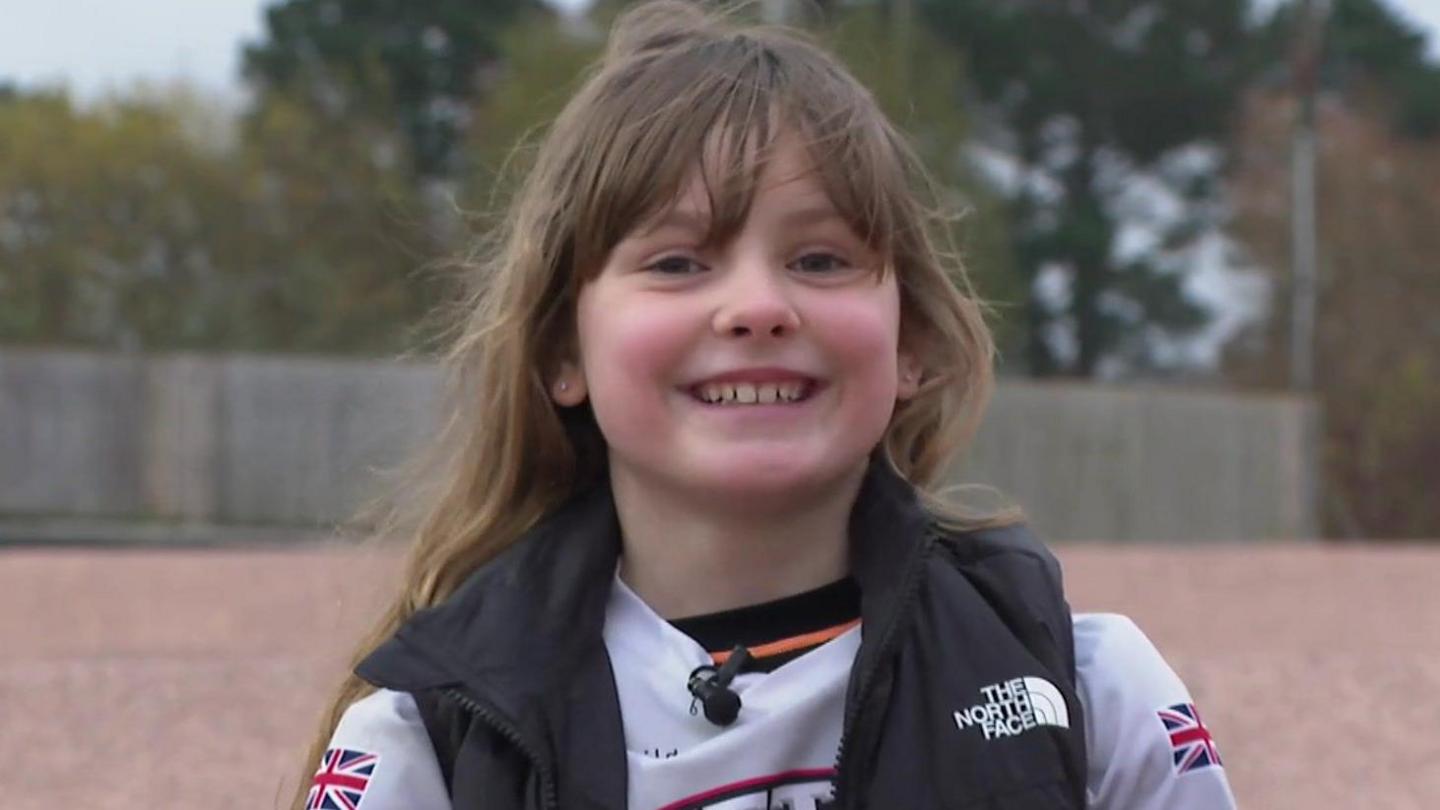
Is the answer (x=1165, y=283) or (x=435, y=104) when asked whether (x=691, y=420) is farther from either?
(x=1165, y=283)

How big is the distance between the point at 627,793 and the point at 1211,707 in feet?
13.4

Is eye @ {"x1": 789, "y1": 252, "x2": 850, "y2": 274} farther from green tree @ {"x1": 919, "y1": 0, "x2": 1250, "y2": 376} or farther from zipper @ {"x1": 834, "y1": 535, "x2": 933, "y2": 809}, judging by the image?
green tree @ {"x1": 919, "y1": 0, "x2": 1250, "y2": 376}

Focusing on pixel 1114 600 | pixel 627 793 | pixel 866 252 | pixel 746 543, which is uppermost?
pixel 866 252

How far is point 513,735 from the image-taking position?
176cm

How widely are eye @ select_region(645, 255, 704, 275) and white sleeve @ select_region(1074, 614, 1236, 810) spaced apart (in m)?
0.50

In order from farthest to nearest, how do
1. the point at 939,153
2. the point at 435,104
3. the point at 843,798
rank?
the point at 435,104
the point at 939,153
the point at 843,798

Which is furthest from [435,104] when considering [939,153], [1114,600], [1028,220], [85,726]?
[85,726]

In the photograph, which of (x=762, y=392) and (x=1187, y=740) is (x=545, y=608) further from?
(x=1187, y=740)

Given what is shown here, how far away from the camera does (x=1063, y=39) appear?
33.1 meters

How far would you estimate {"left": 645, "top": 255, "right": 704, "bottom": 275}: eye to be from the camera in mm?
1875

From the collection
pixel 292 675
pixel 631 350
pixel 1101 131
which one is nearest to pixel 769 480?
pixel 631 350

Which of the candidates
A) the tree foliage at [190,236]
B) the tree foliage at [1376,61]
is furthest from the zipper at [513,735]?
the tree foliage at [1376,61]

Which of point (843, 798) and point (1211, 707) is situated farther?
point (1211, 707)

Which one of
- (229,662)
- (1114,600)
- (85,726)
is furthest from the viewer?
(1114,600)
